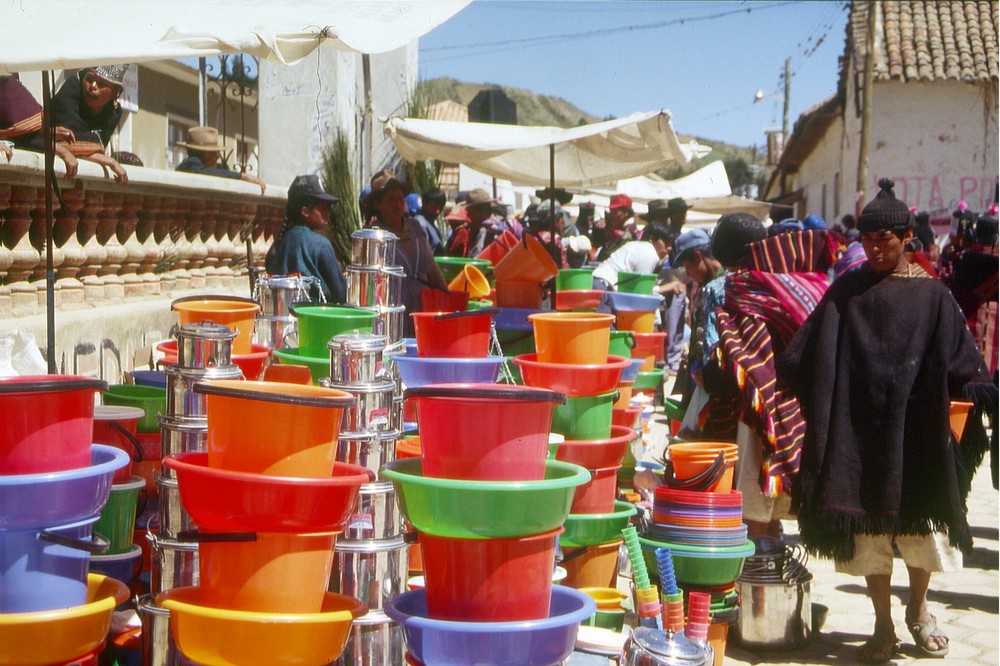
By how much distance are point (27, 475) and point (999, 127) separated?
25361 mm

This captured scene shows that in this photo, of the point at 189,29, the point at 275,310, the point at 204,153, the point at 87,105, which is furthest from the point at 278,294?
the point at 204,153

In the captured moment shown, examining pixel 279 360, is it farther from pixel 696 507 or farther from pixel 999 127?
pixel 999 127

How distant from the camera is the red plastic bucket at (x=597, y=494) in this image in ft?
15.9

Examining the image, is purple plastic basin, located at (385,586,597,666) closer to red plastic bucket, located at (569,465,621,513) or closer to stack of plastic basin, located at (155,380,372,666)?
stack of plastic basin, located at (155,380,372,666)

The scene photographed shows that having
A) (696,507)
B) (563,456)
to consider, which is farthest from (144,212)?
(696,507)

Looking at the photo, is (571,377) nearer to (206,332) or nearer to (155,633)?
(206,332)

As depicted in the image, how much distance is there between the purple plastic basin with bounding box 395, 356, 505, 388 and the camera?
438cm

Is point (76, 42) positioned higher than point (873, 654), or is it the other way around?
point (76, 42)

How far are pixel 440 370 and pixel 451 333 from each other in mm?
321

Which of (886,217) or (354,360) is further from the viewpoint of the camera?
(886,217)

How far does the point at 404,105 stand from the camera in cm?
1288

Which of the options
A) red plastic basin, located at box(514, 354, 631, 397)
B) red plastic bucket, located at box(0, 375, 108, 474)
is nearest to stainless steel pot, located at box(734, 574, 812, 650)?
red plastic basin, located at box(514, 354, 631, 397)

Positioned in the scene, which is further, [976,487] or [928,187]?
[928,187]

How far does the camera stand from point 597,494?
192 inches
